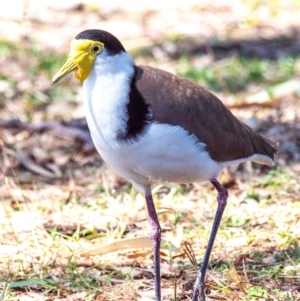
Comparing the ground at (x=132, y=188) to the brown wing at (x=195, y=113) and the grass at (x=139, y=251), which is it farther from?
the brown wing at (x=195, y=113)

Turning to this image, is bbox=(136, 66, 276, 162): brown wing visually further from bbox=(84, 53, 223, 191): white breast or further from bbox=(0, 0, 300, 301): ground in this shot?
bbox=(0, 0, 300, 301): ground

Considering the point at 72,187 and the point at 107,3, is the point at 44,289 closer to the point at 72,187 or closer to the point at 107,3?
the point at 72,187

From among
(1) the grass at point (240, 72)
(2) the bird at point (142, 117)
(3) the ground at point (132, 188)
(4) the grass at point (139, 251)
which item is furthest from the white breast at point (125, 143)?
(1) the grass at point (240, 72)

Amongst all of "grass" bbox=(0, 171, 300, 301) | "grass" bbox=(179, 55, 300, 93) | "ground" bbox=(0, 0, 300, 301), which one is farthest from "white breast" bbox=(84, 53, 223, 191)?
"grass" bbox=(179, 55, 300, 93)

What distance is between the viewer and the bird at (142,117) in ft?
12.1

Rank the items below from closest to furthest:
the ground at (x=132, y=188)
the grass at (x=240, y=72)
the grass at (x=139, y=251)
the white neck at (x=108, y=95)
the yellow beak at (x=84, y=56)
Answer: the white neck at (x=108, y=95) → the yellow beak at (x=84, y=56) → the grass at (x=139, y=251) → the ground at (x=132, y=188) → the grass at (x=240, y=72)

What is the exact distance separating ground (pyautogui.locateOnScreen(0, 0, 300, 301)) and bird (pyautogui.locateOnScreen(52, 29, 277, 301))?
52 centimetres

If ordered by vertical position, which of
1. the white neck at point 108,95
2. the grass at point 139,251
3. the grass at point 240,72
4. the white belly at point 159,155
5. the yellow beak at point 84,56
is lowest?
the grass at point 139,251

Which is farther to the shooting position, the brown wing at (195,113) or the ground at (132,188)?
the ground at (132,188)

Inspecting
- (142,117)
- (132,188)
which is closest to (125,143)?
(142,117)

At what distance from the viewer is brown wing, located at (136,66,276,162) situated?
12.5ft

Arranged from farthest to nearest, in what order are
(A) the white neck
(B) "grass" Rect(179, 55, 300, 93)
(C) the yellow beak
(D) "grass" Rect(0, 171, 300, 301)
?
(B) "grass" Rect(179, 55, 300, 93) → (D) "grass" Rect(0, 171, 300, 301) → (C) the yellow beak → (A) the white neck

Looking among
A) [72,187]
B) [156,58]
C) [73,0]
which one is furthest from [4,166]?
[73,0]

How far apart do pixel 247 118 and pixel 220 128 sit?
3.02m
